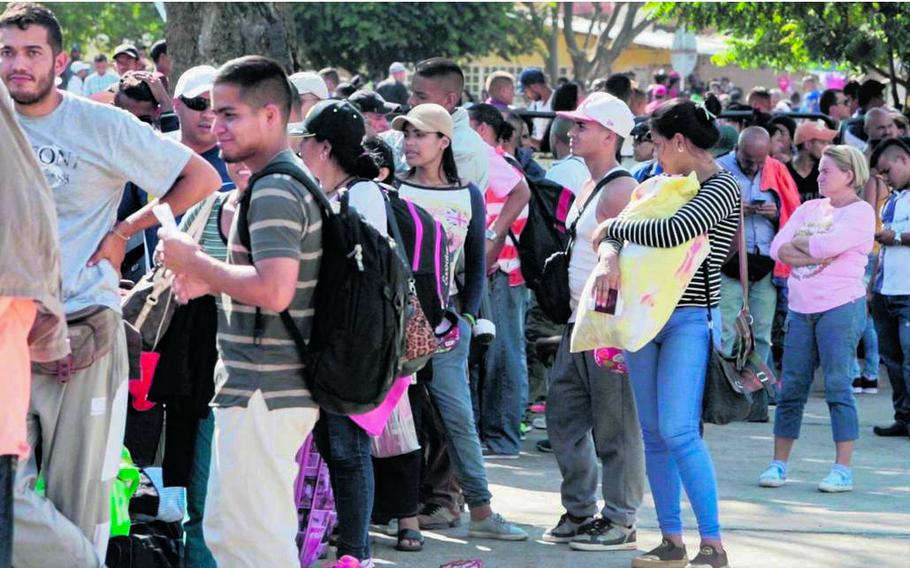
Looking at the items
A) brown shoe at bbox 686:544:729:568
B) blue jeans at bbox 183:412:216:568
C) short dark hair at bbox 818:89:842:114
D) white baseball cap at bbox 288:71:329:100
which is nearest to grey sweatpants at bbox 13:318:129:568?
blue jeans at bbox 183:412:216:568

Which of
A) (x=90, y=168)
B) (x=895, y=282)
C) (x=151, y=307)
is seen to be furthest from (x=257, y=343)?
(x=895, y=282)

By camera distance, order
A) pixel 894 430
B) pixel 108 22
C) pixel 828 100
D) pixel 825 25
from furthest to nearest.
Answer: pixel 108 22
pixel 825 25
pixel 828 100
pixel 894 430

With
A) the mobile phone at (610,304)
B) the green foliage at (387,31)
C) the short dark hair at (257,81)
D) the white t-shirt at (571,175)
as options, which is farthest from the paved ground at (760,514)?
the green foliage at (387,31)

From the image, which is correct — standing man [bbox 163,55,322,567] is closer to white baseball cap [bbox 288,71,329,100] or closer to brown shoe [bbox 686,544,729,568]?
brown shoe [bbox 686,544,729,568]

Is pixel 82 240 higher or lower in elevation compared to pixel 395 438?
higher

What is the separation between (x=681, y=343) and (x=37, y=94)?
2846 mm

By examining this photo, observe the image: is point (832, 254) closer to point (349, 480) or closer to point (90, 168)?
point (349, 480)

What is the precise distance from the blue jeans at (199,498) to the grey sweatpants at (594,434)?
6.23 feet

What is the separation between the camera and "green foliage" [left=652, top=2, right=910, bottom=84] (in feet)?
58.1

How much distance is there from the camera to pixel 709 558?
6.61 metres

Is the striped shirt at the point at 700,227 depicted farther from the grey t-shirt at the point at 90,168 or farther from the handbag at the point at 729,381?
the grey t-shirt at the point at 90,168

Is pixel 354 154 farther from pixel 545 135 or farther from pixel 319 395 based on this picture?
pixel 545 135

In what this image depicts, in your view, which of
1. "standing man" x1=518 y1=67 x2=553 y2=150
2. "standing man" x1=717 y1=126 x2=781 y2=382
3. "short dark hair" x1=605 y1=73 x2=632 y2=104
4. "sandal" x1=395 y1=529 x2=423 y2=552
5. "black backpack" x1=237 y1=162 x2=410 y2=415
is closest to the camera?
"black backpack" x1=237 y1=162 x2=410 y2=415

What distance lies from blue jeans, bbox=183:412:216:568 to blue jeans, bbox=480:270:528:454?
3.57 m
